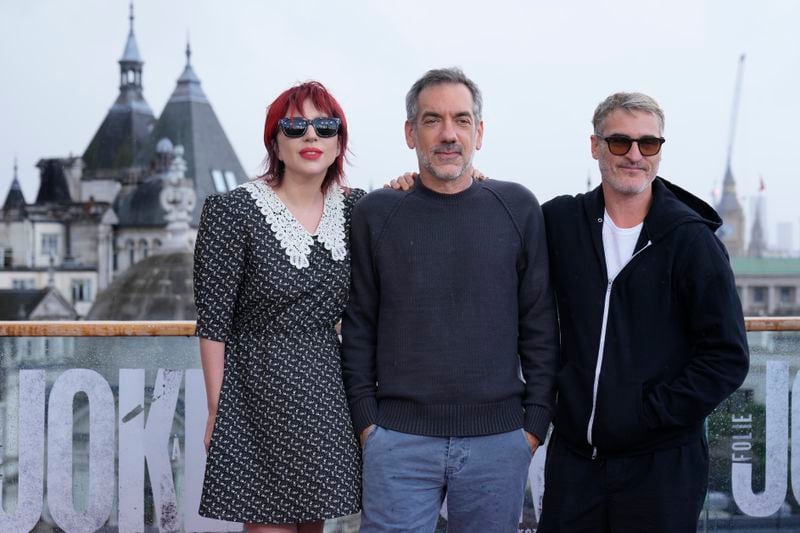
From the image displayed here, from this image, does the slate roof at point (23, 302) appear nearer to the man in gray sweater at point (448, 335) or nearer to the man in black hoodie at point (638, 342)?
the man in gray sweater at point (448, 335)

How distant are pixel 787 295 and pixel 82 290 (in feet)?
245

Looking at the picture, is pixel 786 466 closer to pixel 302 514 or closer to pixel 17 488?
pixel 302 514

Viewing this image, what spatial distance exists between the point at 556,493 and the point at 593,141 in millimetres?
1076

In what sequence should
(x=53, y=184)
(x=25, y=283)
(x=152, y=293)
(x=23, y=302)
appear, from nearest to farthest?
(x=152, y=293) → (x=23, y=302) → (x=25, y=283) → (x=53, y=184)

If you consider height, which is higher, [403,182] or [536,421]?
[403,182]

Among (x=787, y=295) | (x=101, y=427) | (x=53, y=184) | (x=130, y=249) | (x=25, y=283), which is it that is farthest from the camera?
(x=787, y=295)

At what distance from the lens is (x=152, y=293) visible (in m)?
43.7

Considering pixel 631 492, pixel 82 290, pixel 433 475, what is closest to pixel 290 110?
pixel 433 475

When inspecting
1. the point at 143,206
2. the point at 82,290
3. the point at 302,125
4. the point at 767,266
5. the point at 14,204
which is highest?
the point at 14,204

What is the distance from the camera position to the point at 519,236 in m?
3.39

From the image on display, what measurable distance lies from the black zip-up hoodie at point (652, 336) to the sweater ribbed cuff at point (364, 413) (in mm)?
563

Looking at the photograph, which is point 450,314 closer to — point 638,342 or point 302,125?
point 638,342

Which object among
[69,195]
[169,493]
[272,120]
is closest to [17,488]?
[169,493]

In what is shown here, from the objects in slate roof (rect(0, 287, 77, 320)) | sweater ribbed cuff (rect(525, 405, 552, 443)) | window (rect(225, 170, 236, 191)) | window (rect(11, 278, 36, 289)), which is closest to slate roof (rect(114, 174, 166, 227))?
window (rect(225, 170, 236, 191))
